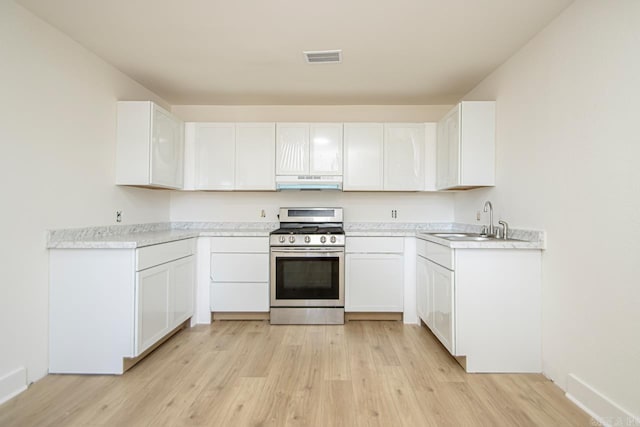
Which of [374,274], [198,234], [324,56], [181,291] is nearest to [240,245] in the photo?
[198,234]

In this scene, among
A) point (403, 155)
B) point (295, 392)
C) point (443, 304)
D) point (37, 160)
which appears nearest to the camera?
point (295, 392)

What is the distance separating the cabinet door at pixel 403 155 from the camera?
355 cm

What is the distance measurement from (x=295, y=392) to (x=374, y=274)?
5.22 ft

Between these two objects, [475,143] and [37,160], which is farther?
[475,143]

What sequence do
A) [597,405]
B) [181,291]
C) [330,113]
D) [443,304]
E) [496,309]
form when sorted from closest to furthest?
[597,405] → [496,309] → [443,304] → [181,291] → [330,113]

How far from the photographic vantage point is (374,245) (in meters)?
3.31

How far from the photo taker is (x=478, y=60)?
2678 millimetres

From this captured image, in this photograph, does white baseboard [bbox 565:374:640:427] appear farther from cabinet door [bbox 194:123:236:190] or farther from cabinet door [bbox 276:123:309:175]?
cabinet door [bbox 194:123:236:190]

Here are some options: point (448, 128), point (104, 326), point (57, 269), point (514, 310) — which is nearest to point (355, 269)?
point (514, 310)

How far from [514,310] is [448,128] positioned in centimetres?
184

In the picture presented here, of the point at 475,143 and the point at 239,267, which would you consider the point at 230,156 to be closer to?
the point at 239,267

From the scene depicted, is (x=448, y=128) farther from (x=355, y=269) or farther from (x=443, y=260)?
(x=355, y=269)

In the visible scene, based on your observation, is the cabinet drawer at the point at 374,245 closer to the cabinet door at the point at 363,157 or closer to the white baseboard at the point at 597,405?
the cabinet door at the point at 363,157

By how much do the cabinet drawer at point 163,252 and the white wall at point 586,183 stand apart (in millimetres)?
2942
